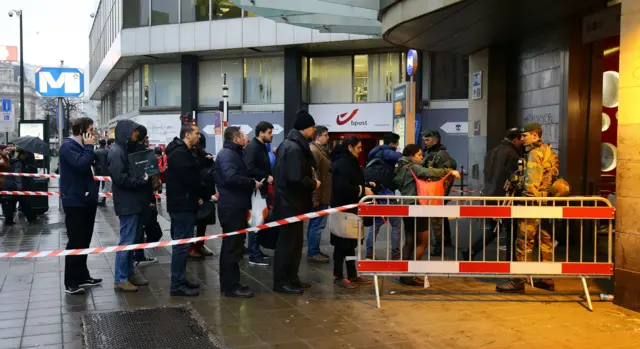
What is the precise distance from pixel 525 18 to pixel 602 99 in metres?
1.89

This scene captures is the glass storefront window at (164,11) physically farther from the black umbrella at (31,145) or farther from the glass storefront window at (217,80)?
the black umbrella at (31,145)

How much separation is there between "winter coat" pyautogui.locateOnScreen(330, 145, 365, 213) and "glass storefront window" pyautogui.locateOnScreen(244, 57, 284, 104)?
75.5 ft

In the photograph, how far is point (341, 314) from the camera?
5945 mm

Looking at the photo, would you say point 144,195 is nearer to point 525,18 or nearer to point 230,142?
point 230,142

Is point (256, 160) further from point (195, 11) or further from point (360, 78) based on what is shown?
point (195, 11)

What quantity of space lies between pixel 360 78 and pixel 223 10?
24.5ft

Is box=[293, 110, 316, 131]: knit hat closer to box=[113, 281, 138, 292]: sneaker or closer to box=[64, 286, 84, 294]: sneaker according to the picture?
box=[113, 281, 138, 292]: sneaker

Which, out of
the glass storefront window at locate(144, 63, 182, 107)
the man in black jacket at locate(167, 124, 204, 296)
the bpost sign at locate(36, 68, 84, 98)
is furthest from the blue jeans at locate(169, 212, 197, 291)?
the glass storefront window at locate(144, 63, 182, 107)

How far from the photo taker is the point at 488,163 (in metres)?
8.80

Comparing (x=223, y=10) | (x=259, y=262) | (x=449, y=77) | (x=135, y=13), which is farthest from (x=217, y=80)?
(x=259, y=262)

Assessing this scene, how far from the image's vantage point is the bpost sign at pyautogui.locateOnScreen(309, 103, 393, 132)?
28.4 meters

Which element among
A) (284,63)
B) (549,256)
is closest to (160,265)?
(549,256)

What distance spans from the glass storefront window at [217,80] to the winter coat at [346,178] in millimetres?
24278

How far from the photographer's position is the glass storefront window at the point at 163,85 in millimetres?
32094
